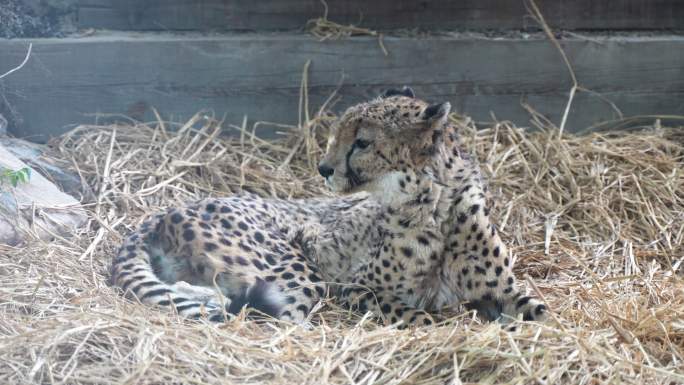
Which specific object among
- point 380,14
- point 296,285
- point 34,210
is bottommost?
point 296,285

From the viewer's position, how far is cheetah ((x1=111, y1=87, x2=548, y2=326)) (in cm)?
340

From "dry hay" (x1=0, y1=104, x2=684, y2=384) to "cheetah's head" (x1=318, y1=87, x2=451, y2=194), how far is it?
0.48m

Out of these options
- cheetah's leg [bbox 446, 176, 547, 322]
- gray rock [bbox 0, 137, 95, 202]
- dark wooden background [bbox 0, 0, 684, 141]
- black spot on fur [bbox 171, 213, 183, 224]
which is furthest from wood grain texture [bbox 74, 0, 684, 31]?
cheetah's leg [bbox 446, 176, 547, 322]

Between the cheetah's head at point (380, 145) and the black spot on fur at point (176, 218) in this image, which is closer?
the cheetah's head at point (380, 145)

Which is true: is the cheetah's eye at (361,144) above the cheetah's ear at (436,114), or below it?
below

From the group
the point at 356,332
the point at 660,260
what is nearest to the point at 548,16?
the point at 660,260

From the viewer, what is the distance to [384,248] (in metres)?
3.54

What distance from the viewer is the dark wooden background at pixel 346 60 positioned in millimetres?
4746

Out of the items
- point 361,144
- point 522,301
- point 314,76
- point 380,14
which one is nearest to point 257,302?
point 361,144

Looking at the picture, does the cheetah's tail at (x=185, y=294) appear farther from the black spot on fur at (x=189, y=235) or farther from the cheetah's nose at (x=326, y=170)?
the cheetah's nose at (x=326, y=170)

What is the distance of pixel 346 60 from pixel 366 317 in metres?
2.05

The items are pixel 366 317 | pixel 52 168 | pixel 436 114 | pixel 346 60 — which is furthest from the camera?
pixel 346 60

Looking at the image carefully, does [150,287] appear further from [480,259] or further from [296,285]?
[480,259]

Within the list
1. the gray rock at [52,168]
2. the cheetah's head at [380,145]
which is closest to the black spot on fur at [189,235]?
the cheetah's head at [380,145]
